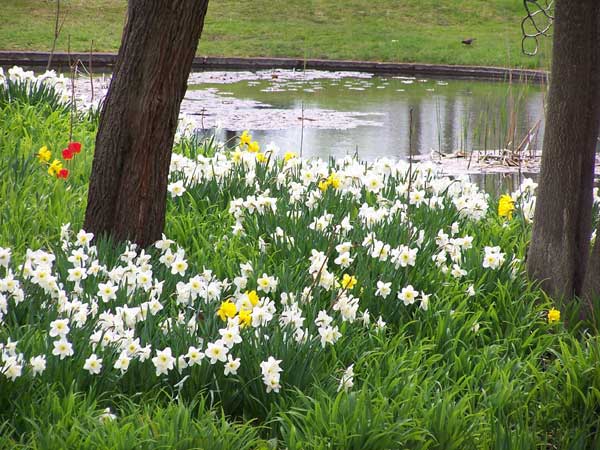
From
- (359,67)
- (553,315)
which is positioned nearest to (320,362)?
(553,315)

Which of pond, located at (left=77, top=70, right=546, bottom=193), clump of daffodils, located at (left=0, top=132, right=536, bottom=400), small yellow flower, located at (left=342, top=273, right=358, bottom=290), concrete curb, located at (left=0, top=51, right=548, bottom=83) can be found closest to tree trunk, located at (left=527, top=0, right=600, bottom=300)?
clump of daffodils, located at (left=0, top=132, right=536, bottom=400)

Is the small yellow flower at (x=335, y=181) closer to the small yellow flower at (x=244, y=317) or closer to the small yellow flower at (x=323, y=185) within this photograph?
the small yellow flower at (x=323, y=185)

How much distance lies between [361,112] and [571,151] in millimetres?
9074

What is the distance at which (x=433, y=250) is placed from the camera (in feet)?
14.0

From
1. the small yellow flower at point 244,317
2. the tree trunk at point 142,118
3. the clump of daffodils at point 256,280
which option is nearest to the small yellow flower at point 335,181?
the clump of daffodils at point 256,280

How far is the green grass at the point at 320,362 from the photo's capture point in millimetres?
2812

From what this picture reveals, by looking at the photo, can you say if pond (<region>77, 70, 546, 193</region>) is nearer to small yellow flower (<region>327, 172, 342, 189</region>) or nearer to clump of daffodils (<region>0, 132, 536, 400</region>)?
small yellow flower (<region>327, 172, 342, 189</region>)

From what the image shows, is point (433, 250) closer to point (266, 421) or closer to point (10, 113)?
point (266, 421)

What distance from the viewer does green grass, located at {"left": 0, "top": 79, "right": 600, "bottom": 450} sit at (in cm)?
281

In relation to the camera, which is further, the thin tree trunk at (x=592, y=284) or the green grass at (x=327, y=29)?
the green grass at (x=327, y=29)

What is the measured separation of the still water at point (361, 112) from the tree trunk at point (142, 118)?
3.97 meters

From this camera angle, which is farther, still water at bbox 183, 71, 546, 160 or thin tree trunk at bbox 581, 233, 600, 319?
still water at bbox 183, 71, 546, 160

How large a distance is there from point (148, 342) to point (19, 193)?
87.0 inches

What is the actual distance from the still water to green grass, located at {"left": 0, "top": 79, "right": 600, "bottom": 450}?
12.5 ft
